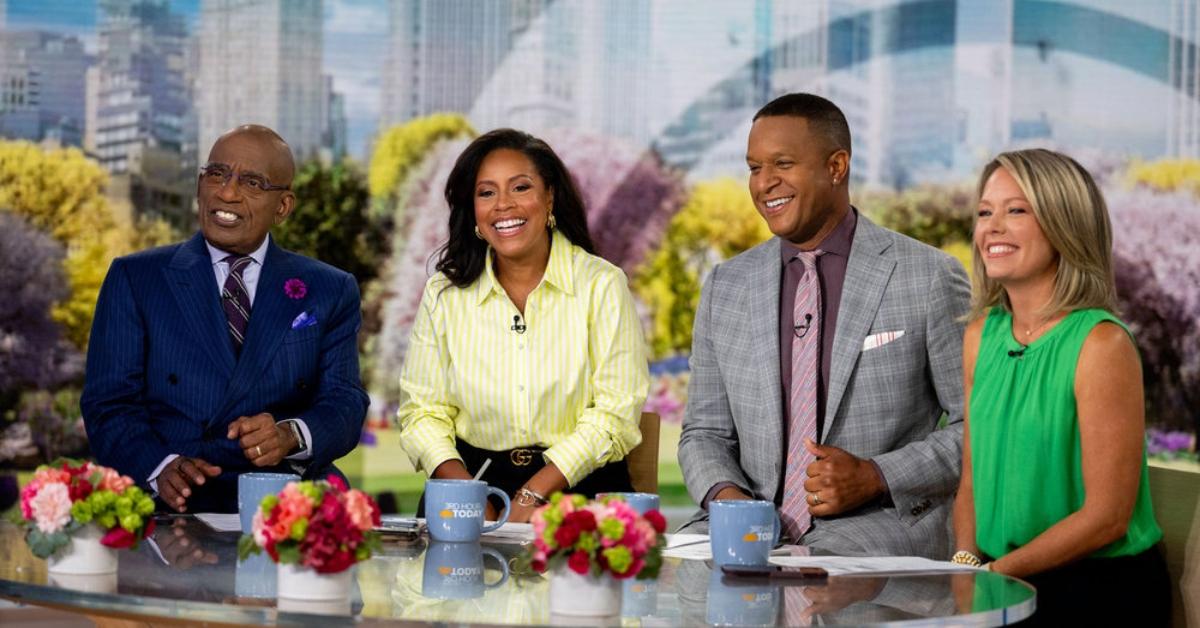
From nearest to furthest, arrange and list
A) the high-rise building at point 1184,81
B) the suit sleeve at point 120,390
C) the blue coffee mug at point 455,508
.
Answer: the blue coffee mug at point 455,508, the suit sleeve at point 120,390, the high-rise building at point 1184,81

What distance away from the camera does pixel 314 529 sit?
227cm

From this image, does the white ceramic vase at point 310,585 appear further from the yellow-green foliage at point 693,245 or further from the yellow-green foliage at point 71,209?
the yellow-green foliage at point 693,245

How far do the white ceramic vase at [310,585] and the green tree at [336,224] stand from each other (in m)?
4.80

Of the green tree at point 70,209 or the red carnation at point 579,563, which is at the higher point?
the green tree at point 70,209

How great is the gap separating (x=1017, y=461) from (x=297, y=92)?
15.2 ft

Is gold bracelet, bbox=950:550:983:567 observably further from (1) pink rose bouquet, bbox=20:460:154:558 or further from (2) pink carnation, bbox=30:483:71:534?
(2) pink carnation, bbox=30:483:71:534

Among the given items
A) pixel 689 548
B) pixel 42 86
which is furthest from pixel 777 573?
pixel 42 86

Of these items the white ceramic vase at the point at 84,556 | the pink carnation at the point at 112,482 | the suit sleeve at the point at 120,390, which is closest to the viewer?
the white ceramic vase at the point at 84,556

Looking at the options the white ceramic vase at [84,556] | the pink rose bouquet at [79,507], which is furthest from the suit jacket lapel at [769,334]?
the white ceramic vase at [84,556]

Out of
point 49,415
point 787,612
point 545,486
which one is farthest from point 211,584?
point 49,415

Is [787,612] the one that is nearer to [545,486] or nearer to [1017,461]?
[1017,461]

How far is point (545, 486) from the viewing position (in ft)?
12.1

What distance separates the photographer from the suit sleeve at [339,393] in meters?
3.90

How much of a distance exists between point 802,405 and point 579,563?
1.47 m
